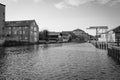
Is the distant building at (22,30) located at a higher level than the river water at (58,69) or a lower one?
higher

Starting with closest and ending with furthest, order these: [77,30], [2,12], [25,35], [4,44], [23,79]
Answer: [23,79] < [4,44] < [2,12] < [25,35] < [77,30]

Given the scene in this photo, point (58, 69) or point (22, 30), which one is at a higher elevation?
point (22, 30)

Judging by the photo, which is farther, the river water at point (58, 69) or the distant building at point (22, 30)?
the distant building at point (22, 30)

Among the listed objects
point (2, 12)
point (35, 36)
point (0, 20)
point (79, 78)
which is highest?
point (2, 12)

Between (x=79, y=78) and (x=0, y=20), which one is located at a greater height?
(x=0, y=20)

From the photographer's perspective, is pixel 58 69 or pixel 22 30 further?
pixel 22 30

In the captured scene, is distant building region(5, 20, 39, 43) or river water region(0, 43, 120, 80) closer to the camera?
river water region(0, 43, 120, 80)

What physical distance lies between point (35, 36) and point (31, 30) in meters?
6.42

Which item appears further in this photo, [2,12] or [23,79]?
[2,12]

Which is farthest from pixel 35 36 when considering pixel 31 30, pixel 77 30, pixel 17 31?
pixel 77 30

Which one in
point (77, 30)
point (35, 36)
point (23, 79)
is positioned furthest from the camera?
point (77, 30)

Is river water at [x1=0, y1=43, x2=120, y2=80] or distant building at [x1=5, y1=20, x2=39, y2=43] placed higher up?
distant building at [x1=5, y1=20, x2=39, y2=43]

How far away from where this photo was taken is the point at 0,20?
173 feet

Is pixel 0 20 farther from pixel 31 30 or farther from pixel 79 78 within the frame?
pixel 79 78
